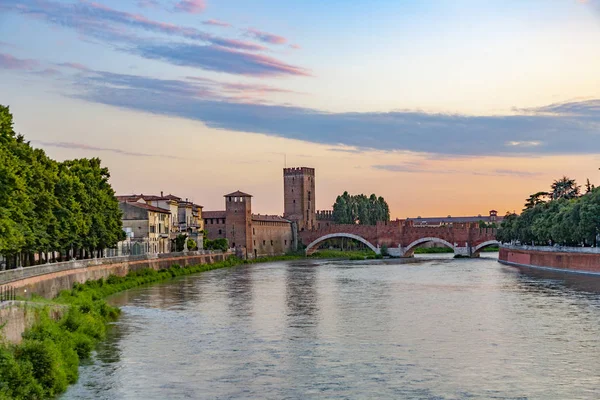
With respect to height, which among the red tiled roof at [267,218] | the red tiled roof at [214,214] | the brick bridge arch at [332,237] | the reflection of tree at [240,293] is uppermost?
the red tiled roof at [214,214]

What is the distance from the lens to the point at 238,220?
86625 mm

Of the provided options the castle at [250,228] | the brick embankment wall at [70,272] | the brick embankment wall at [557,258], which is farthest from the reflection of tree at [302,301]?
the castle at [250,228]

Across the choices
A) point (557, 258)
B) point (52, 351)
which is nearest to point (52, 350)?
point (52, 351)

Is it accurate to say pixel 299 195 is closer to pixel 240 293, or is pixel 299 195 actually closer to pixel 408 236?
pixel 408 236

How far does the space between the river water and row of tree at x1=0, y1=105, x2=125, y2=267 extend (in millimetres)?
3643

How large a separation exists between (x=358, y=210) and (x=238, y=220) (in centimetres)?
2689

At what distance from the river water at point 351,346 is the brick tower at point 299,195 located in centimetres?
7109

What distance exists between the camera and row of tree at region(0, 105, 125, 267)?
78.0 ft

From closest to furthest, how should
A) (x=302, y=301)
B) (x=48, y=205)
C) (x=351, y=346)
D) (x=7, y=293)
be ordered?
1. (x=7, y=293)
2. (x=351, y=346)
3. (x=48, y=205)
4. (x=302, y=301)

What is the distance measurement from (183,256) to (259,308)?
27846 mm

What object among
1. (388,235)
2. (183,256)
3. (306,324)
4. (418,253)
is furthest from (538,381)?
→ (418,253)

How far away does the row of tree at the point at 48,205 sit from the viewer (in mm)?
23775

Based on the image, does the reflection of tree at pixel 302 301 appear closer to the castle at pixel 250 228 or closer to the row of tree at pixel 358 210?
the castle at pixel 250 228

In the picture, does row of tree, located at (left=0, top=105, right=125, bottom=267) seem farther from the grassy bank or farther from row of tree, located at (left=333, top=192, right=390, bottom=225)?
row of tree, located at (left=333, top=192, right=390, bottom=225)
